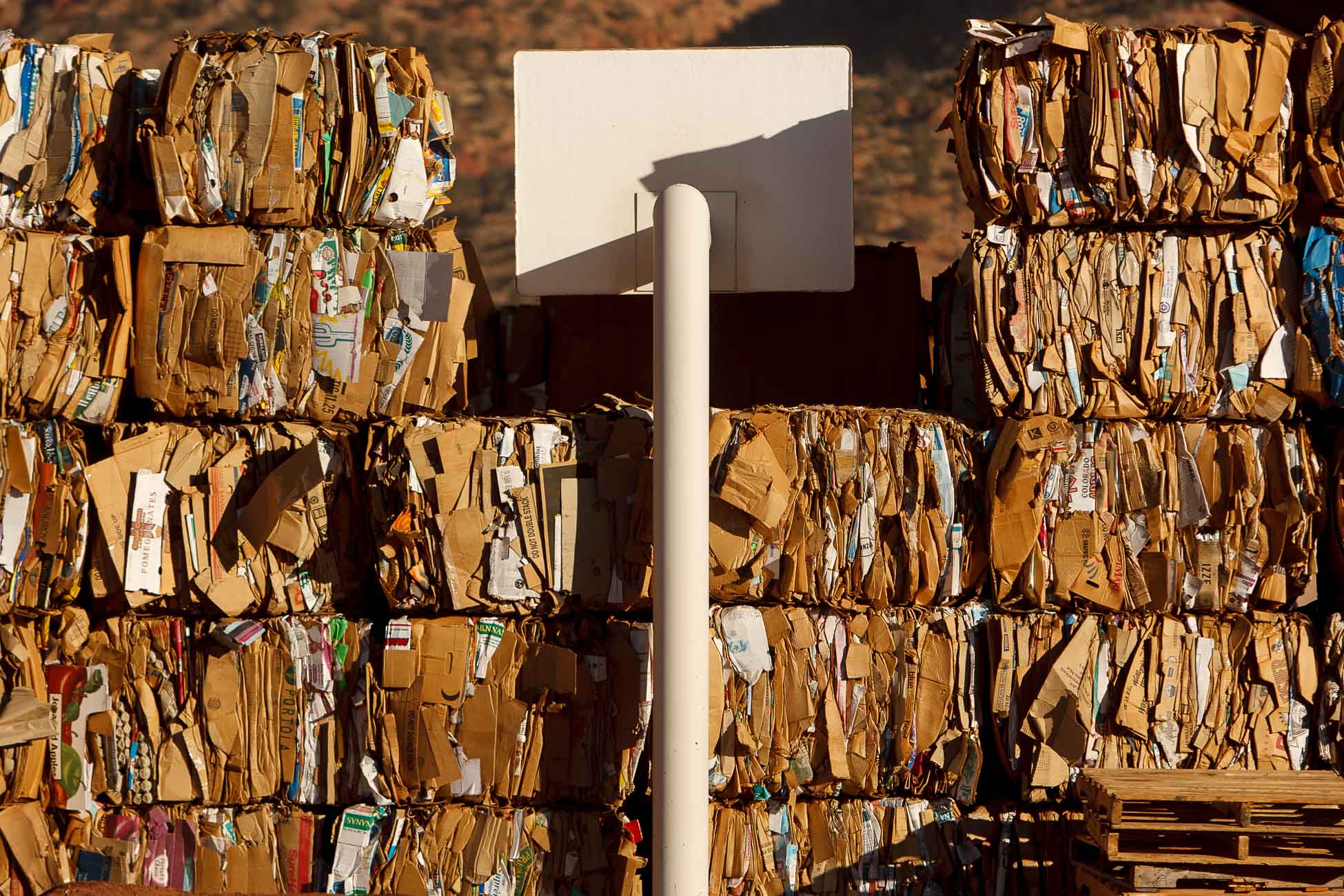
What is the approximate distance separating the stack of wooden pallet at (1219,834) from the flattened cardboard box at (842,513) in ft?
2.85

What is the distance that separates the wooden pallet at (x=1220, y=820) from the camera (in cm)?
359

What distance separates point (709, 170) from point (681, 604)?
1527 mm

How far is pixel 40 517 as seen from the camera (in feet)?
13.6

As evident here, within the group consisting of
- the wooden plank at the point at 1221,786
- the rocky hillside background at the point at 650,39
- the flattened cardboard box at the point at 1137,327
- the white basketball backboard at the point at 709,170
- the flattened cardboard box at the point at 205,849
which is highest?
the rocky hillside background at the point at 650,39

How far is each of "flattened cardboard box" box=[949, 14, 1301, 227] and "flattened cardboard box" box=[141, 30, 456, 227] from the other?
6.19 ft

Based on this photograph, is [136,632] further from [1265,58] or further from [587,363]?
[1265,58]

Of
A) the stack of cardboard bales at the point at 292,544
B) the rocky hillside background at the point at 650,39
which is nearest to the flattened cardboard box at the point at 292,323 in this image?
the stack of cardboard bales at the point at 292,544

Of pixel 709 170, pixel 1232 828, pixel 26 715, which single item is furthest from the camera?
pixel 709 170

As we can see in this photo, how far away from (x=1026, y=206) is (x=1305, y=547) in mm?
1403

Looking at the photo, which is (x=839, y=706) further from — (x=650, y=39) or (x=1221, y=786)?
(x=650, y=39)

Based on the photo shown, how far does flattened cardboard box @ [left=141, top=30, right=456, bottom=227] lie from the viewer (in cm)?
415

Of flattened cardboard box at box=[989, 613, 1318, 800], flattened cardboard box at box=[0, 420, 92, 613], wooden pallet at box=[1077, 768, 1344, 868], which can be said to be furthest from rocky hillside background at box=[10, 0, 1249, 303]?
wooden pallet at box=[1077, 768, 1344, 868]

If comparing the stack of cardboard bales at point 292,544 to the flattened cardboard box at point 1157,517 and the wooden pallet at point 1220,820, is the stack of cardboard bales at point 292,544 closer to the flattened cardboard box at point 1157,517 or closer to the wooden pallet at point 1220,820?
the flattened cardboard box at point 1157,517

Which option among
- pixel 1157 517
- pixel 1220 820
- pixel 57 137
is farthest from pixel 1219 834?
pixel 57 137
